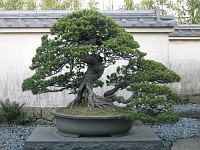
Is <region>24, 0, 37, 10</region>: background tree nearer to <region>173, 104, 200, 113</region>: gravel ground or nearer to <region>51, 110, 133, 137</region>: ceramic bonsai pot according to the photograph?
<region>173, 104, 200, 113</region>: gravel ground

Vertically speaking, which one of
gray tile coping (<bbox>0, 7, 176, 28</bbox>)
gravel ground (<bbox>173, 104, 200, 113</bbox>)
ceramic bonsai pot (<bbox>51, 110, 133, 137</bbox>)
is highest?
gray tile coping (<bbox>0, 7, 176, 28</bbox>)

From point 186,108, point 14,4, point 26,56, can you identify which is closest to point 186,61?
point 186,108

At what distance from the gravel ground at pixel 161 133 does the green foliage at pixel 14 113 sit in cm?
21

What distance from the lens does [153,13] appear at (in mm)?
7590

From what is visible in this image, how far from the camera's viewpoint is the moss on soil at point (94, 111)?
4.63 metres

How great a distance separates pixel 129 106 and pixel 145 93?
0.22 meters

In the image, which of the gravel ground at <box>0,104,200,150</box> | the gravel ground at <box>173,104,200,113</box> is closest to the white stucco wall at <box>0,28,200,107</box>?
the gravel ground at <box>0,104,200,150</box>

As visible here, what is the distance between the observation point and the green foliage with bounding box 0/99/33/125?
704 centimetres

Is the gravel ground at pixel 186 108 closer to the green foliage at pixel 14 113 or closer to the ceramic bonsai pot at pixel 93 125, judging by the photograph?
the green foliage at pixel 14 113

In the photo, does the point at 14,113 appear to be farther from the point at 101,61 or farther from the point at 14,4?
the point at 14,4

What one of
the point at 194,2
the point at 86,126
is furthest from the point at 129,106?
the point at 194,2

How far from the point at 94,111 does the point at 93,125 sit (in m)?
0.26

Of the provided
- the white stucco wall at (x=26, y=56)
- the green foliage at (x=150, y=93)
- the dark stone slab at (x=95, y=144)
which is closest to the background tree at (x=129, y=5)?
the white stucco wall at (x=26, y=56)

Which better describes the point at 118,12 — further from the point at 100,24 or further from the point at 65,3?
the point at 65,3
